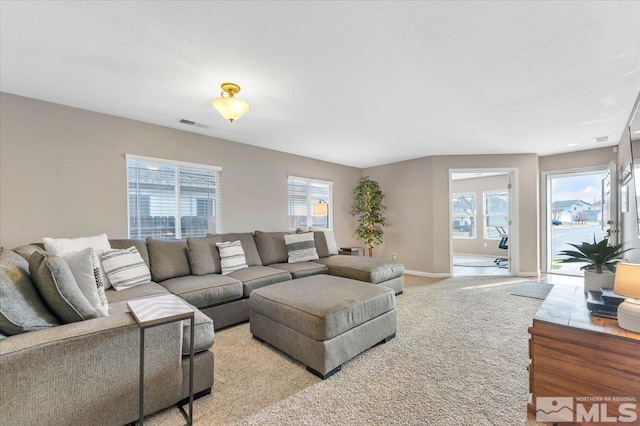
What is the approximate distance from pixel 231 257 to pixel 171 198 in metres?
1.27

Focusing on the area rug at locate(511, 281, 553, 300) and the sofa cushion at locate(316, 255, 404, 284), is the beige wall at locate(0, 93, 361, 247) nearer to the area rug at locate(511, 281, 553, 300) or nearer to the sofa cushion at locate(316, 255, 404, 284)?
the sofa cushion at locate(316, 255, 404, 284)

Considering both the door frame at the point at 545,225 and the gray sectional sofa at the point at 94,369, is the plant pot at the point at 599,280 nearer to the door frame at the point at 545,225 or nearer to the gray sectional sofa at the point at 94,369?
the gray sectional sofa at the point at 94,369

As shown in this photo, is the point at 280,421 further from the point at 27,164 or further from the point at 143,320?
the point at 27,164

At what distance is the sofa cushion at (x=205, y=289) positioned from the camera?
2.64 m

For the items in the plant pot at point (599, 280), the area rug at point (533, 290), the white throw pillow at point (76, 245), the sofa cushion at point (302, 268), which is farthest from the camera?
the area rug at point (533, 290)

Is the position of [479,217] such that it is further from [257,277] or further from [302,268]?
[257,277]

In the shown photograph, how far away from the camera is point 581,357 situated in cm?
146

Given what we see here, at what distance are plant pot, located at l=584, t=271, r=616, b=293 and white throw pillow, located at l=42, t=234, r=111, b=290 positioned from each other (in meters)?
4.02

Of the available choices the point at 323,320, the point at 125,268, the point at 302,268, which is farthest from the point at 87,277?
the point at 302,268

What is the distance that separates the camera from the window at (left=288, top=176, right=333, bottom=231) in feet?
17.3

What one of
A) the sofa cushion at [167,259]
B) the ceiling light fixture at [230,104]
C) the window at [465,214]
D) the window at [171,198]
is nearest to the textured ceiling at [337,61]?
the ceiling light fixture at [230,104]

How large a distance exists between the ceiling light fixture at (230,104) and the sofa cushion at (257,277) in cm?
180

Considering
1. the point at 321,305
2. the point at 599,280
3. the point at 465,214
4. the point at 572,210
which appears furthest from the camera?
the point at 465,214

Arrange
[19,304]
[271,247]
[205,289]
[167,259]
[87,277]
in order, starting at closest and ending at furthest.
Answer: [19,304], [87,277], [205,289], [167,259], [271,247]
